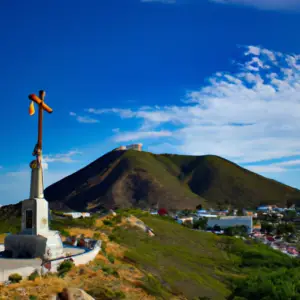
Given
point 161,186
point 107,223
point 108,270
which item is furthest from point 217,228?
point 161,186

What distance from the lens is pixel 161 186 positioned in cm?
14062

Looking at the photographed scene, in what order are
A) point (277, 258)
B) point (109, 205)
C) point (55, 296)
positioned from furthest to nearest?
1. point (109, 205)
2. point (277, 258)
3. point (55, 296)

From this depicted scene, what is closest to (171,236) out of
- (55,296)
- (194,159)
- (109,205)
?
(55,296)

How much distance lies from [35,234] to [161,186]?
416 ft

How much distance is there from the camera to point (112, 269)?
45.4 ft

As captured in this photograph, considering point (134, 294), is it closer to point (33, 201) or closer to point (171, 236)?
point (33, 201)

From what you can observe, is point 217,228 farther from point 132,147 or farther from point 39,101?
point 132,147

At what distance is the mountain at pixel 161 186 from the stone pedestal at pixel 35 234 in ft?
362

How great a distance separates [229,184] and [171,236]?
123m

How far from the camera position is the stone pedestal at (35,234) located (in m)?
14.0

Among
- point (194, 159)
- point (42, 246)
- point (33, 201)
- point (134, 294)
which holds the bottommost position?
point (134, 294)

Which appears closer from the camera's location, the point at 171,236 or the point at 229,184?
the point at 171,236

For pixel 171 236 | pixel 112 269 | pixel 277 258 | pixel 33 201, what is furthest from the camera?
pixel 171 236

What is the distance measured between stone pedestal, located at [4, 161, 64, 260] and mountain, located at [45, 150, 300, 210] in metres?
110
